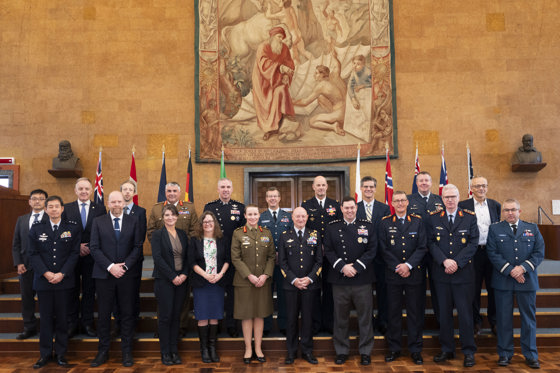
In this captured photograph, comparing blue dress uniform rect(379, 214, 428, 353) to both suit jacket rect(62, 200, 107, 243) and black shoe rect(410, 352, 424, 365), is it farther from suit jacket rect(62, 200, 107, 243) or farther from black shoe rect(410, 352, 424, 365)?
suit jacket rect(62, 200, 107, 243)

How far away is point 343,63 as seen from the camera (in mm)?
8156

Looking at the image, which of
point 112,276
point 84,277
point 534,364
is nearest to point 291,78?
point 84,277

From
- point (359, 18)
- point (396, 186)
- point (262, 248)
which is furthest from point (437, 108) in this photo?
point (262, 248)

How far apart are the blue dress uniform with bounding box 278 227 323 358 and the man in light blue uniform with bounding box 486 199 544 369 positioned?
5.46ft

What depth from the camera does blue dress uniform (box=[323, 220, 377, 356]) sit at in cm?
406

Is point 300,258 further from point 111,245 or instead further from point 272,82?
point 272,82

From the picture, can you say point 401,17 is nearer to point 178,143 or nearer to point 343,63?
point 343,63

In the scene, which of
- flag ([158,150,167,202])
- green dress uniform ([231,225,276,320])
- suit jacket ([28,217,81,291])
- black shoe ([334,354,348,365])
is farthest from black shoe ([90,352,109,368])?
flag ([158,150,167,202])

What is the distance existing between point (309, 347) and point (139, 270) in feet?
5.93

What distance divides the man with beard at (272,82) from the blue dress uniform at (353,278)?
430 centimetres

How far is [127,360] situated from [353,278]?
7.30 ft

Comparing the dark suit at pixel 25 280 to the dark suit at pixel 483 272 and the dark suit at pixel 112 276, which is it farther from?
the dark suit at pixel 483 272

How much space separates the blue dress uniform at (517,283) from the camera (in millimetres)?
3928

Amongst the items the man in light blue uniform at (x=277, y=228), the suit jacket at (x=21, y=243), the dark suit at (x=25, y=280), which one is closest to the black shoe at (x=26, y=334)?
the dark suit at (x=25, y=280)
